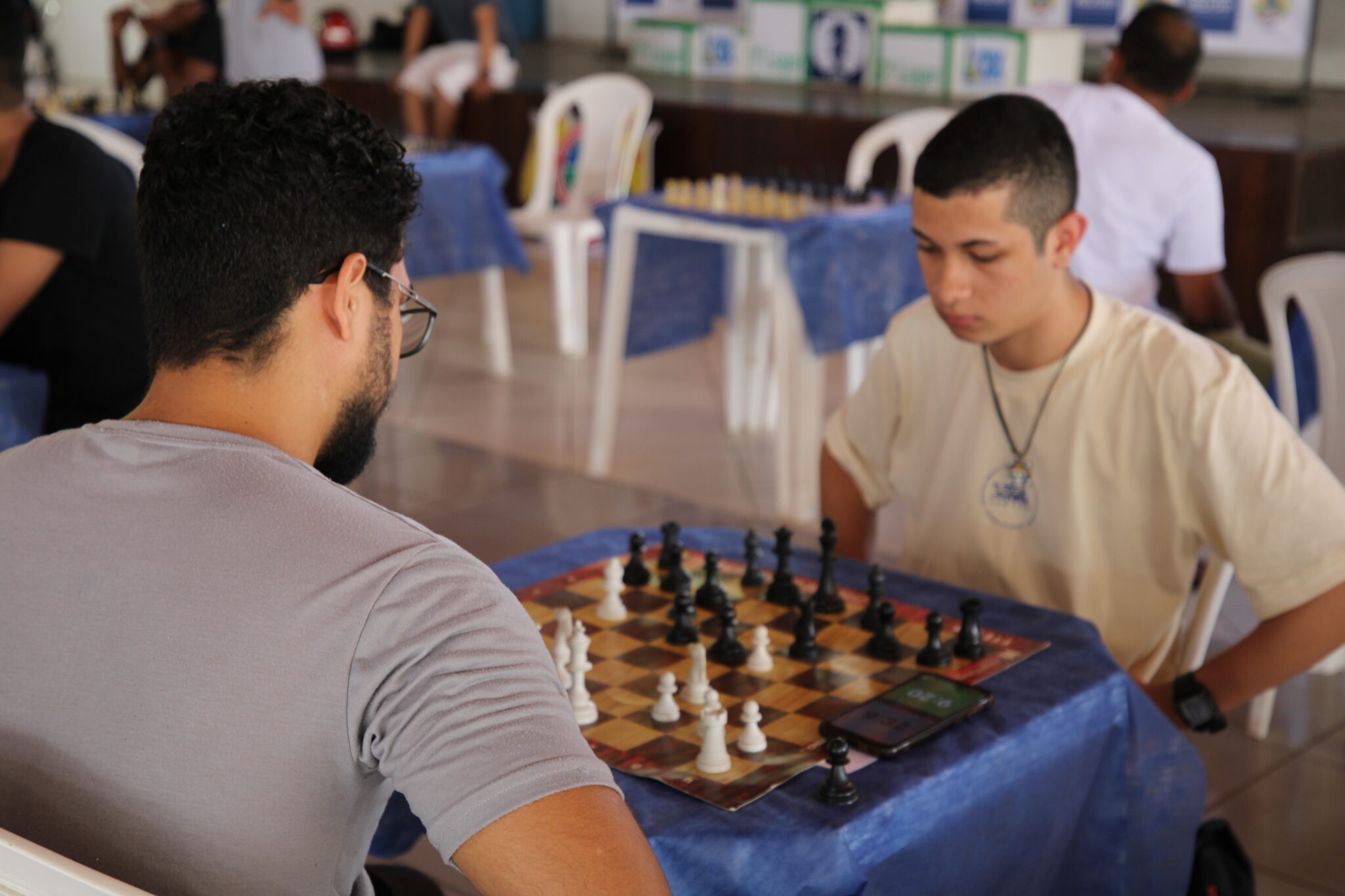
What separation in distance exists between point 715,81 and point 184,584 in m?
7.55

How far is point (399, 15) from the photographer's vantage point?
1238 cm

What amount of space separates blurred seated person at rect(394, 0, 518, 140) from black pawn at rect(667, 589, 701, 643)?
6.42 meters

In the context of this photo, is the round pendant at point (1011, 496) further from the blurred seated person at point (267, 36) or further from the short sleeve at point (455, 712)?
the blurred seated person at point (267, 36)

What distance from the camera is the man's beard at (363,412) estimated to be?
1103 mm

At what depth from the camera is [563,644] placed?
1510 millimetres

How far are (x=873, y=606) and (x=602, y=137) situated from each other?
15.1 feet

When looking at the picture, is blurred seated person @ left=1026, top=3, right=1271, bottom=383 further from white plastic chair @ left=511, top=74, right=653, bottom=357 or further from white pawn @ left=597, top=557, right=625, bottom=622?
white plastic chair @ left=511, top=74, right=653, bottom=357

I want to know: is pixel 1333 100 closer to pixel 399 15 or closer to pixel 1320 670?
pixel 1320 670

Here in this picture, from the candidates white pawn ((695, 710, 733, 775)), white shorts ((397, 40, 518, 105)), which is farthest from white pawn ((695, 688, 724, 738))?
white shorts ((397, 40, 518, 105))

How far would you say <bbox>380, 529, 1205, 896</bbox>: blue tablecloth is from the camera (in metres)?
1.17

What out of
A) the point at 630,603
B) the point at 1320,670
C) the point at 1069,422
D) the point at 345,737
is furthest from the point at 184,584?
the point at 1320,670

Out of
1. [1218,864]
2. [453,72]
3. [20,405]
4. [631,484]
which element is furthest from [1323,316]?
[453,72]

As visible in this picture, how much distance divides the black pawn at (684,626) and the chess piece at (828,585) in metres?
0.14

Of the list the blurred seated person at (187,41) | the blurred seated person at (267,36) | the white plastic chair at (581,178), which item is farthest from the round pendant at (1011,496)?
the blurred seated person at (187,41)
